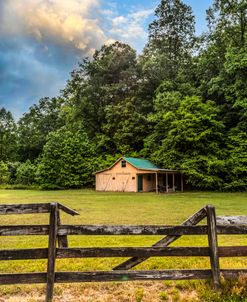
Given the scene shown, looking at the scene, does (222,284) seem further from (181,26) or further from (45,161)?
(181,26)

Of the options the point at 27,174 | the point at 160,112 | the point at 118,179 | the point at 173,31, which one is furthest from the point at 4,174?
the point at 173,31

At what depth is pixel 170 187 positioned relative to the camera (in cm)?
3734

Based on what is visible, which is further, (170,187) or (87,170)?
(87,170)

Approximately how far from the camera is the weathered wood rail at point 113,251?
163 inches

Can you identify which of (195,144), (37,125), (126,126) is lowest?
(195,144)

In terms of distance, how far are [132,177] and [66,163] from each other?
9702mm

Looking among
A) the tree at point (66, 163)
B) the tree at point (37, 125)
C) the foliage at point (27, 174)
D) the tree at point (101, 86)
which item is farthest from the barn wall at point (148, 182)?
the tree at point (37, 125)

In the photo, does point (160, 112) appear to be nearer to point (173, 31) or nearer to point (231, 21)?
point (231, 21)

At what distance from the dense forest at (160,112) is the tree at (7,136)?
22 centimetres

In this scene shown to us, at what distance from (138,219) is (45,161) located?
29.4 meters

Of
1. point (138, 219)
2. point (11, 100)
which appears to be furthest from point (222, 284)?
point (11, 100)

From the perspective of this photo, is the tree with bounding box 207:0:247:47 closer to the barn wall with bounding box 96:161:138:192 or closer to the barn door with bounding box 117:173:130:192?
the barn wall with bounding box 96:161:138:192

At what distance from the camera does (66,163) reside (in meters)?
39.5

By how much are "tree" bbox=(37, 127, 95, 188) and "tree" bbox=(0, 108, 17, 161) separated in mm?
17490
